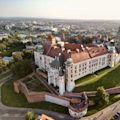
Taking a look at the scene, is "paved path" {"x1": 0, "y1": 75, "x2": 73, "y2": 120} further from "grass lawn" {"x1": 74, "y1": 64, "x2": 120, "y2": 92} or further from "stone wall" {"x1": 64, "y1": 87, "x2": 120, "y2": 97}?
"grass lawn" {"x1": 74, "y1": 64, "x2": 120, "y2": 92}

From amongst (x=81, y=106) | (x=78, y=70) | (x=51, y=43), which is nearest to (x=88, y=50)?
(x=78, y=70)

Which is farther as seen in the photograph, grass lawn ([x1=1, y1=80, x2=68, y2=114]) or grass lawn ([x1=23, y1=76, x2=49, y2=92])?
grass lawn ([x1=23, y1=76, x2=49, y2=92])

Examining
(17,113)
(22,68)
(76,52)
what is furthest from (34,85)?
(76,52)

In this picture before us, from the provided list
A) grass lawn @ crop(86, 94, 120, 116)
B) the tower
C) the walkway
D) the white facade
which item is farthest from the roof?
grass lawn @ crop(86, 94, 120, 116)

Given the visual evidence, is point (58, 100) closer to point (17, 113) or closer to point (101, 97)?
point (17, 113)

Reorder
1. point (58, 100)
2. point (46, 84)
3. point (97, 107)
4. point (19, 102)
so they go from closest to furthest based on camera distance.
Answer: point (97, 107) → point (58, 100) → point (19, 102) → point (46, 84)

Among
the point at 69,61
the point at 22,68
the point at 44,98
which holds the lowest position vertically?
the point at 44,98

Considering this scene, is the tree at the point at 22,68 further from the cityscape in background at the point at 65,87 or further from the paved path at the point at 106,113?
the paved path at the point at 106,113
